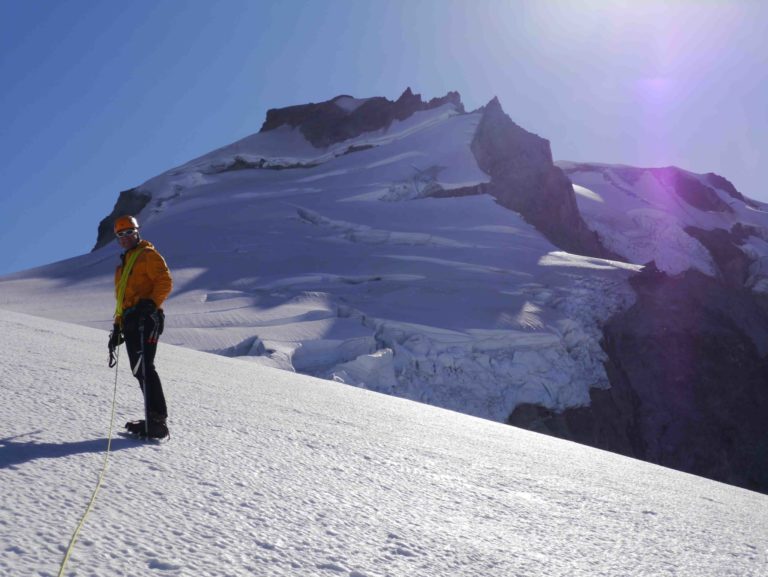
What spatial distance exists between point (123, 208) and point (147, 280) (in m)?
51.7

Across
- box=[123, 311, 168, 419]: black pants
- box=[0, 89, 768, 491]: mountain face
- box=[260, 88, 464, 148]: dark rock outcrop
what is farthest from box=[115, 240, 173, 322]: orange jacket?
box=[260, 88, 464, 148]: dark rock outcrop

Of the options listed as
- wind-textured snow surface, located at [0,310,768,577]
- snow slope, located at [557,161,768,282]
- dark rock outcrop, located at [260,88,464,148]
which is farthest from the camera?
dark rock outcrop, located at [260,88,464,148]

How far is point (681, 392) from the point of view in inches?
905

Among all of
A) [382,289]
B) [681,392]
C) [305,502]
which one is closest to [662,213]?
[681,392]

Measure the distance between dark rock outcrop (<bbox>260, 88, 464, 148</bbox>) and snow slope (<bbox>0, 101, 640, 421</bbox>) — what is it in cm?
2107

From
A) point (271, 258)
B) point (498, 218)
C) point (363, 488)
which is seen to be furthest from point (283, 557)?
point (498, 218)

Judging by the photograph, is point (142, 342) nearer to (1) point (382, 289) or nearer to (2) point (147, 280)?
(2) point (147, 280)

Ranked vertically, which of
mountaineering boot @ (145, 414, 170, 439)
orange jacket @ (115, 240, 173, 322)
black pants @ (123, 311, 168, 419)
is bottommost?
mountaineering boot @ (145, 414, 170, 439)

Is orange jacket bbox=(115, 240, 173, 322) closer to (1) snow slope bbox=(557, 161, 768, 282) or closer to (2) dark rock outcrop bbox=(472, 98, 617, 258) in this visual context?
(2) dark rock outcrop bbox=(472, 98, 617, 258)

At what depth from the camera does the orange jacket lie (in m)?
4.32

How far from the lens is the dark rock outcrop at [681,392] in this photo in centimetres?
2097

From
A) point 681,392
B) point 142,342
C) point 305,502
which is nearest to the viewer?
point 305,502

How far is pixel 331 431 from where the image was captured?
521 cm

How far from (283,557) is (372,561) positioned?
1.05 ft
